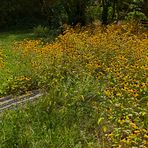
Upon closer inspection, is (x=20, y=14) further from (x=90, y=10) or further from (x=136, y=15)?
(x=136, y=15)

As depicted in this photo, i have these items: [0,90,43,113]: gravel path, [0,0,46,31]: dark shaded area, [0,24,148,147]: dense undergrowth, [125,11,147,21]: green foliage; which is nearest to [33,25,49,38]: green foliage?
[125,11,147,21]: green foliage

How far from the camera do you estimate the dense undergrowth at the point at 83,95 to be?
5.82 meters

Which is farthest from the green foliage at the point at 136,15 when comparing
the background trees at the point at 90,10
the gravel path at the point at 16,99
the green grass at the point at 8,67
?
the gravel path at the point at 16,99

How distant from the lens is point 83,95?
720cm

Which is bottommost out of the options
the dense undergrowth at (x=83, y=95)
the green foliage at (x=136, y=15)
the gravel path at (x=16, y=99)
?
the green foliage at (x=136, y=15)

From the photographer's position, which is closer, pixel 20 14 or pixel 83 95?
pixel 83 95

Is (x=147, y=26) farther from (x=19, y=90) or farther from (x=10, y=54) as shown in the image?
(x=19, y=90)

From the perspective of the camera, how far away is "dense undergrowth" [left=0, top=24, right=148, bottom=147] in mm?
5816

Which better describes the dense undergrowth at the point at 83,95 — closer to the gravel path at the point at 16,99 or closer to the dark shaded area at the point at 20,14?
the gravel path at the point at 16,99

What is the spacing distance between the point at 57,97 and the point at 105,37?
371 centimetres

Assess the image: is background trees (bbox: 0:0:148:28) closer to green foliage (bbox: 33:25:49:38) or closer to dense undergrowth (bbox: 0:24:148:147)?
green foliage (bbox: 33:25:49:38)

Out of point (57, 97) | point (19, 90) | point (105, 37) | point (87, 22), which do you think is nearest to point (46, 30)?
point (87, 22)

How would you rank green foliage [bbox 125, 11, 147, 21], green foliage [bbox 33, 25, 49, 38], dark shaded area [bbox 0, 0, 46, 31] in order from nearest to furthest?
green foliage [bbox 125, 11, 147, 21]
green foliage [bbox 33, 25, 49, 38]
dark shaded area [bbox 0, 0, 46, 31]

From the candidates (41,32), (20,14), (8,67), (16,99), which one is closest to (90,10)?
(41,32)
